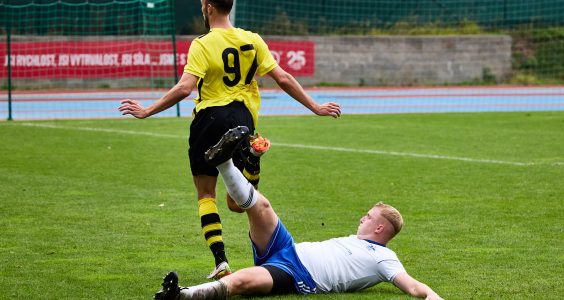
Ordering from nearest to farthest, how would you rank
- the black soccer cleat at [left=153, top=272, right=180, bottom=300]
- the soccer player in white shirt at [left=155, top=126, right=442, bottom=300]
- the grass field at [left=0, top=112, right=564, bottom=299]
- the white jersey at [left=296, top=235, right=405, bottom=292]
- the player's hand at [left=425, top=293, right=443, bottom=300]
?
the black soccer cleat at [left=153, top=272, right=180, bottom=300] < the player's hand at [left=425, top=293, right=443, bottom=300] < the soccer player in white shirt at [left=155, top=126, right=442, bottom=300] < the white jersey at [left=296, top=235, right=405, bottom=292] < the grass field at [left=0, top=112, right=564, bottom=299]

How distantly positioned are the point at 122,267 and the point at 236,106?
1.36 metres

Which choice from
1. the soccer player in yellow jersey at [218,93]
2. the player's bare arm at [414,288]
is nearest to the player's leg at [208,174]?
the soccer player in yellow jersey at [218,93]

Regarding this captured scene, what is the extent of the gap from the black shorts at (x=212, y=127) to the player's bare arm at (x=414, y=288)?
134 centimetres

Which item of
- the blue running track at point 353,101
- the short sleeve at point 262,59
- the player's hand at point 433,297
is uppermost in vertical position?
the short sleeve at point 262,59

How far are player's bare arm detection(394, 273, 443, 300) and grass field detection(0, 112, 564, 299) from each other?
25 centimetres


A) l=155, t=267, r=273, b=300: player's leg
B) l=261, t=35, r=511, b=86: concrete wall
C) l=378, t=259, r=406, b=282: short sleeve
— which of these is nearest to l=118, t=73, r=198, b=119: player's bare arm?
l=155, t=267, r=273, b=300: player's leg

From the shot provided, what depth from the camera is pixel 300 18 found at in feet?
103

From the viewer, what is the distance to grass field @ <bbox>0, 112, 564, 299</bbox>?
698cm

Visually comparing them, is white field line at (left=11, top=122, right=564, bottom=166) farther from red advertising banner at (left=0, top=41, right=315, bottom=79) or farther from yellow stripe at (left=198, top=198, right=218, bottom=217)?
red advertising banner at (left=0, top=41, right=315, bottom=79)

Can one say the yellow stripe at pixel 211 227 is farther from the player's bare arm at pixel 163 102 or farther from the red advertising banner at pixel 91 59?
the red advertising banner at pixel 91 59

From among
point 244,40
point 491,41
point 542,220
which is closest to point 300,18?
point 491,41

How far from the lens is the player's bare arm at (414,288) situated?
19.6ft

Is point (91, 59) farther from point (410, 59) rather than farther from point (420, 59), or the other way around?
point (420, 59)

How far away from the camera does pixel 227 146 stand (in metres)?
6.07
